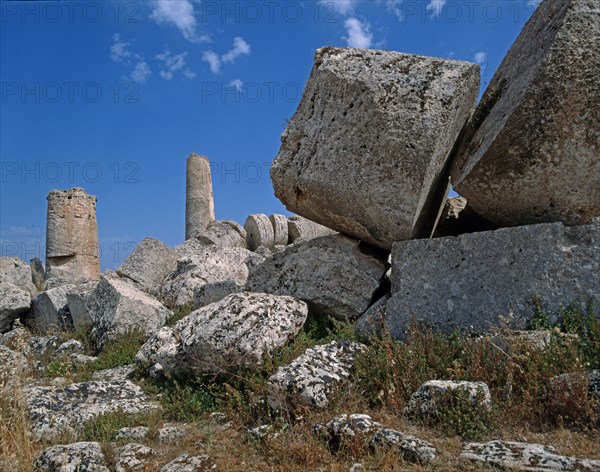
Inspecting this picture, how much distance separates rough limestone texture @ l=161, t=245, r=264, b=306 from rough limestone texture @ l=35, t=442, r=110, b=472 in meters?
4.41

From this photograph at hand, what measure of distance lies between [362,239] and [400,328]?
1262mm

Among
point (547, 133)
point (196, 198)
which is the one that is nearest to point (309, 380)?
point (547, 133)

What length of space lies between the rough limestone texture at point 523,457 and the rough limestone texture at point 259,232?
1253cm

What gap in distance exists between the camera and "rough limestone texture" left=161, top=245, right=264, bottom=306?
824 cm

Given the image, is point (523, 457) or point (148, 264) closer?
point (523, 457)

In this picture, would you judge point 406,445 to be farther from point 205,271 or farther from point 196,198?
point 196,198

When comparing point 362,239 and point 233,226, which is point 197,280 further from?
point 233,226

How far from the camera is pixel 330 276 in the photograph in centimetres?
566

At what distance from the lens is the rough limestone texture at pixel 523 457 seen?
109 inches

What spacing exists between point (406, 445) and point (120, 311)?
15.6 ft

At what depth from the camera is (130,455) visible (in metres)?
3.56

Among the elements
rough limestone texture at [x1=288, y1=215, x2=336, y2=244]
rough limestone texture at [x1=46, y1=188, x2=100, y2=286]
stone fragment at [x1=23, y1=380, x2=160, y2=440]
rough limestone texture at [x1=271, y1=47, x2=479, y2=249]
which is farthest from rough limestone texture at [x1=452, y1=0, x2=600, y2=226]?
rough limestone texture at [x1=46, y1=188, x2=100, y2=286]

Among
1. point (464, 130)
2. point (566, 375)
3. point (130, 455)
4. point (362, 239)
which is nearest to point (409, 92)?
point (464, 130)

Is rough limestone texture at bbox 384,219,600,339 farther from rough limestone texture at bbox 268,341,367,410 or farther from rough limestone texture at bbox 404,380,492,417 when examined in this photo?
rough limestone texture at bbox 268,341,367,410
